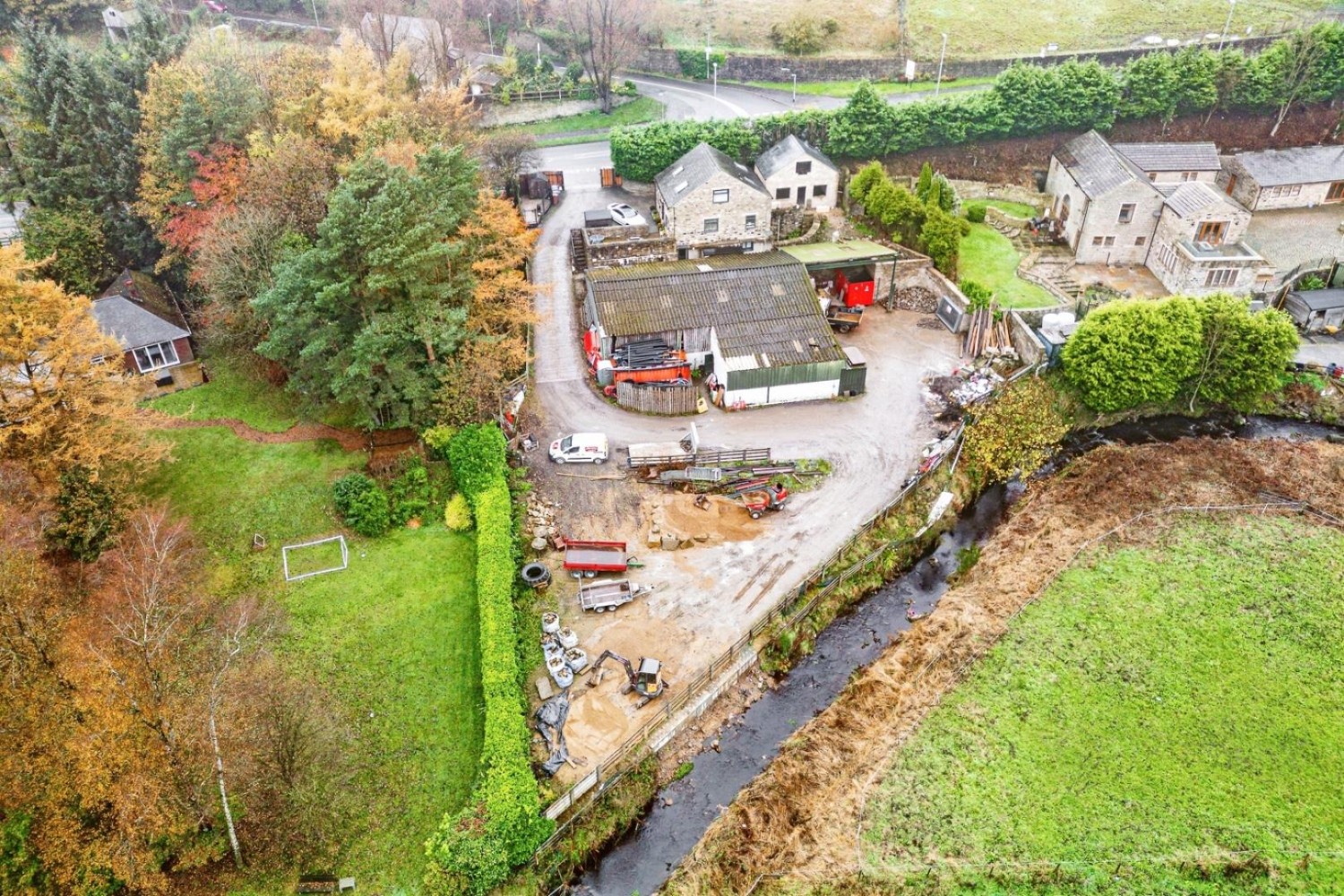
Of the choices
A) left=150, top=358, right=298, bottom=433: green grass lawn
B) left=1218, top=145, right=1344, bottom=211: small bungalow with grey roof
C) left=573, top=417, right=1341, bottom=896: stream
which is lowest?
left=573, top=417, right=1341, bottom=896: stream

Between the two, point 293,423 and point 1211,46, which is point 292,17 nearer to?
point 293,423

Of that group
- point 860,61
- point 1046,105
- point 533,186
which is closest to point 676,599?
point 533,186

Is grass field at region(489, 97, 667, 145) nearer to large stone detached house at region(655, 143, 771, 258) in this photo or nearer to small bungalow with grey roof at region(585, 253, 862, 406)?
large stone detached house at region(655, 143, 771, 258)

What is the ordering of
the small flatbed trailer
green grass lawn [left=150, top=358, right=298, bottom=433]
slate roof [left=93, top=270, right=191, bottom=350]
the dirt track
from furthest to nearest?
slate roof [left=93, top=270, right=191, bottom=350]
green grass lawn [left=150, top=358, right=298, bottom=433]
the small flatbed trailer
the dirt track

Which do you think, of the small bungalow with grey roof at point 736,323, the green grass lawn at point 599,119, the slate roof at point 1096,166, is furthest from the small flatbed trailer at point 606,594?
the green grass lawn at point 599,119

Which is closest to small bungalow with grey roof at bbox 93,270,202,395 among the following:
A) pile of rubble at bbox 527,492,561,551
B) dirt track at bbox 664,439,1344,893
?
pile of rubble at bbox 527,492,561,551

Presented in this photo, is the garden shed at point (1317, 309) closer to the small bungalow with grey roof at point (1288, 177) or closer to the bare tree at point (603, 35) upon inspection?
the small bungalow with grey roof at point (1288, 177)
